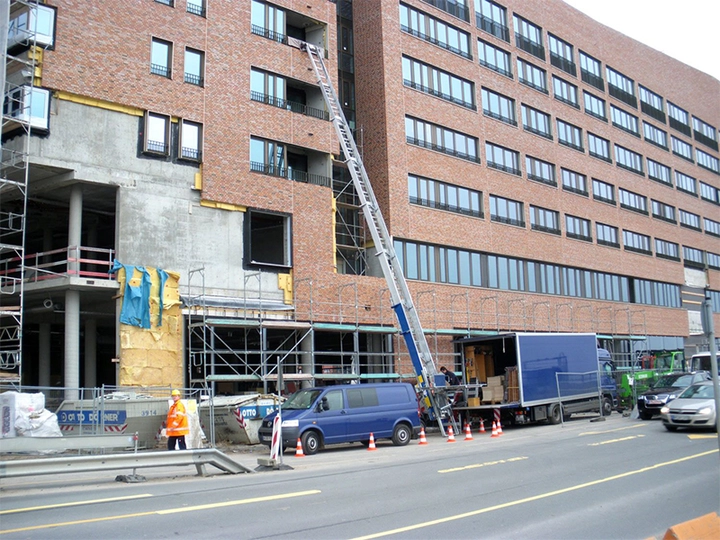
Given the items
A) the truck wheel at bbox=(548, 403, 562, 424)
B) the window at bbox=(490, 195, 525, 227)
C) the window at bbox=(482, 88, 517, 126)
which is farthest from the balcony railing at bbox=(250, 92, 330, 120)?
the truck wheel at bbox=(548, 403, 562, 424)

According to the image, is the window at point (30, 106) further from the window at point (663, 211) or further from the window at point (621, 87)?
the window at point (663, 211)

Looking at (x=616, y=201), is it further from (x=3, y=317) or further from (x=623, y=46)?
(x=3, y=317)

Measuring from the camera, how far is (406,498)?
10781 mm

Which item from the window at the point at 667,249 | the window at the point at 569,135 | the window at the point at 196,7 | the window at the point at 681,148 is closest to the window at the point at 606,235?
the window at the point at 569,135

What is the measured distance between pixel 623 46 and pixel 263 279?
127 ft

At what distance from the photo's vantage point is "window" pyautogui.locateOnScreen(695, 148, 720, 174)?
203 feet

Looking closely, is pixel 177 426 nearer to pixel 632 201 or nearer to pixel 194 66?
pixel 194 66

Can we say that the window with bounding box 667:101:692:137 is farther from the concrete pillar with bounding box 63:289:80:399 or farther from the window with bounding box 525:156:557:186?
the concrete pillar with bounding box 63:289:80:399

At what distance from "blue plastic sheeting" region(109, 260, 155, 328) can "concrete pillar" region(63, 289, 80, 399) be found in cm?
142

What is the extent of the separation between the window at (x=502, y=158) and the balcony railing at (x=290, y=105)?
1159 centimetres

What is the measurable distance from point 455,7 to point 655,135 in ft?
82.9

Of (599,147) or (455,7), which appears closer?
(455,7)

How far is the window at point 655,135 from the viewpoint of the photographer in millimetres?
54844

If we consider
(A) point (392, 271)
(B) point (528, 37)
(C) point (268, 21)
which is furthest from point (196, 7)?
(B) point (528, 37)
